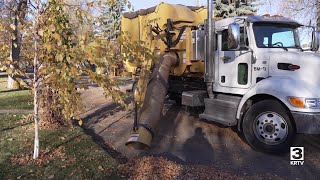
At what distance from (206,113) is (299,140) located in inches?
83.5

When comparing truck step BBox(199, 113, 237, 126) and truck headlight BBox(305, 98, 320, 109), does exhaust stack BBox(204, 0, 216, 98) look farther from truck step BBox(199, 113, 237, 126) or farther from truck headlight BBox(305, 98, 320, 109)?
truck headlight BBox(305, 98, 320, 109)

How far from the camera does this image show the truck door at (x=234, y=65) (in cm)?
734

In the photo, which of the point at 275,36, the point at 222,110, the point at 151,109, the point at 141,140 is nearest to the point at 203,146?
the point at 222,110

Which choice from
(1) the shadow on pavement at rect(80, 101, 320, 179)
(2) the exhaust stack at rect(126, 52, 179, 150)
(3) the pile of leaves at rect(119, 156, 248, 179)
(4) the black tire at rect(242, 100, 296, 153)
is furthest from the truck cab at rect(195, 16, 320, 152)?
(3) the pile of leaves at rect(119, 156, 248, 179)

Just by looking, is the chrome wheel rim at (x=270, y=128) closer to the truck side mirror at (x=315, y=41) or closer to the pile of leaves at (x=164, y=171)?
the pile of leaves at (x=164, y=171)

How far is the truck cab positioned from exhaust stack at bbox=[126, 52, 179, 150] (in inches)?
36.6

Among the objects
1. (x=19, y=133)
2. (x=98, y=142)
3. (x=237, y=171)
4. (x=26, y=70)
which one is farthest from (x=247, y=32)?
(x=19, y=133)

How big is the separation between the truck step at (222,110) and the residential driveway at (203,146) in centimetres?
46

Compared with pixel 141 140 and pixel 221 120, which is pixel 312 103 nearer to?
pixel 221 120

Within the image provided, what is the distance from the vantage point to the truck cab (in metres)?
6.17

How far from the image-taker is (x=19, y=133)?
7.55 m

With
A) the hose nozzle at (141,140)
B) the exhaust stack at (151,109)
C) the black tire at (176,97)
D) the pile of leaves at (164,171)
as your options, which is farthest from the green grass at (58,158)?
the black tire at (176,97)

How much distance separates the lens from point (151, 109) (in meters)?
7.32

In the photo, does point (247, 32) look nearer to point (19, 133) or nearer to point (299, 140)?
point (299, 140)
